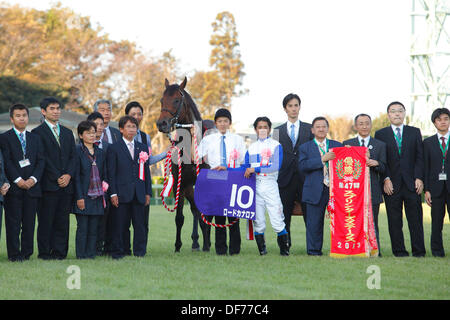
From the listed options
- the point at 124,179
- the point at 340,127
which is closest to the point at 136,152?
the point at 124,179

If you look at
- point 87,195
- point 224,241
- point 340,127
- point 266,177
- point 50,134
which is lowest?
point 224,241

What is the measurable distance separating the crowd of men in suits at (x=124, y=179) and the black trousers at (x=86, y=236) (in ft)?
0.04

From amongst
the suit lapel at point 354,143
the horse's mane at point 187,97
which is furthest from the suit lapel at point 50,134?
the suit lapel at point 354,143

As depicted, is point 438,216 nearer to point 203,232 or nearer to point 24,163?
point 203,232

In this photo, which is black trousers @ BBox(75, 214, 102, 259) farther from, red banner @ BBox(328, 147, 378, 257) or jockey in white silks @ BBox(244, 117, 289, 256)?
red banner @ BBox(328, 147, 378, 257)

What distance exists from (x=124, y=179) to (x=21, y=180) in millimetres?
1323

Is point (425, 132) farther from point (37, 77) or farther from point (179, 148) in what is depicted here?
point (179, 148)

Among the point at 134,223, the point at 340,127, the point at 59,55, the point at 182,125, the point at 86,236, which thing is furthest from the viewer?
the point at 340,127

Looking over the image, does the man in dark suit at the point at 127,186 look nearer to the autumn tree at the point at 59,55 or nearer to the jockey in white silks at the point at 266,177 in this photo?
the jockey in white silks at the point at 266,177

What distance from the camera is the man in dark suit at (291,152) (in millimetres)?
8297

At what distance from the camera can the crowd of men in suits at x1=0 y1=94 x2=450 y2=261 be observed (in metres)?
7.51

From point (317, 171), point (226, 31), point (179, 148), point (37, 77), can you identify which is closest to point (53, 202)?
point (179, 148)

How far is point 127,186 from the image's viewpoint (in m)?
7.89
